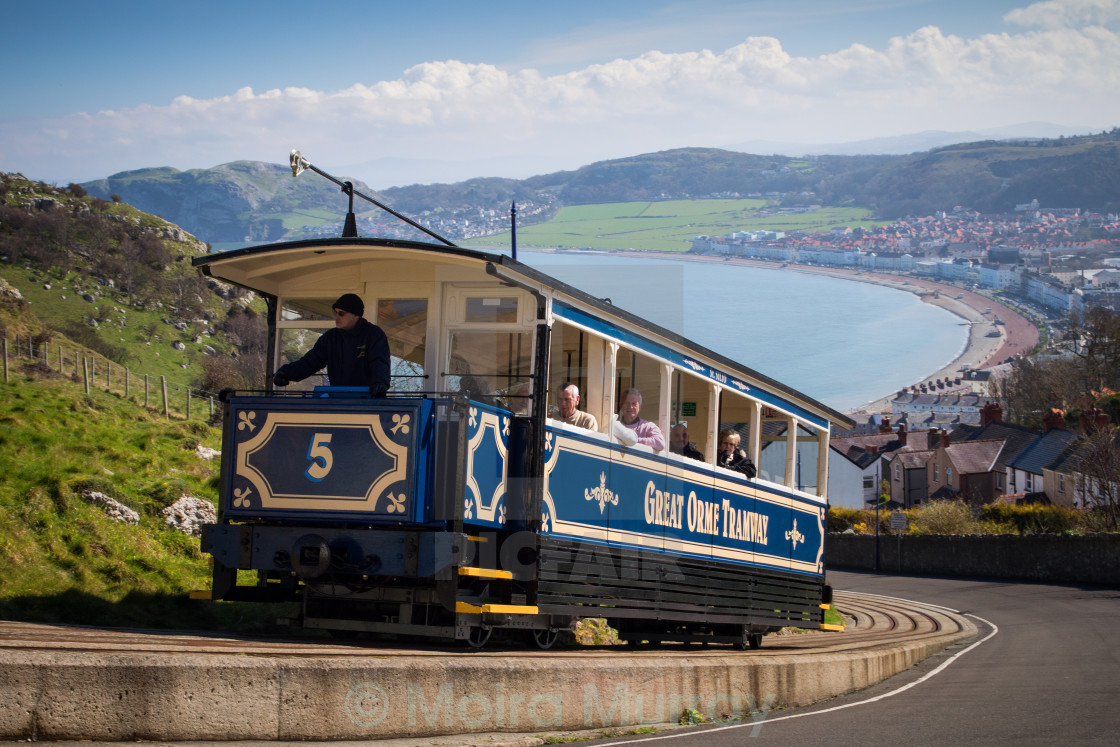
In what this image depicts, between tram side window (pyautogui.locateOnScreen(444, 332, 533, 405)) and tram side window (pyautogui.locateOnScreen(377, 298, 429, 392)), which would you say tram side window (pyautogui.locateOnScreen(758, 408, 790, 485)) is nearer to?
tram side window (pyautogui.locateOnScreen(444, 332, 533, 405))

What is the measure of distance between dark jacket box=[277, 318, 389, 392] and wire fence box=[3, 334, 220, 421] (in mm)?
16059

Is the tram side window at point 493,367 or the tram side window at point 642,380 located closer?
the tram side window at point 493,367

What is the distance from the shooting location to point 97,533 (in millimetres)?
11945

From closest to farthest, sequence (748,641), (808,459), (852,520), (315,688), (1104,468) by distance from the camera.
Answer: (315,688) < (748,641) < (808,459) < (1104,468) < (852,520)

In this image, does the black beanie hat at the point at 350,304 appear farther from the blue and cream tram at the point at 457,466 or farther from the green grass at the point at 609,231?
the green grass at the point at 609,231

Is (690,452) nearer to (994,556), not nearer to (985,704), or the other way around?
(985,704)

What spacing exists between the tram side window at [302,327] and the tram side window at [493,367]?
1.37 meters

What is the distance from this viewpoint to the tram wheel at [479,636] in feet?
28.7

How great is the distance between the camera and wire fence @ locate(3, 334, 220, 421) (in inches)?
1059

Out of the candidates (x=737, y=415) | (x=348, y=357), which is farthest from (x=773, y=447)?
(x=348, y=357)

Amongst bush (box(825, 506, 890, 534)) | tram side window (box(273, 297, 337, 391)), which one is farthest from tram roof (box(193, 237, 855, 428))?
bush (box(825, 506, 890, 534))

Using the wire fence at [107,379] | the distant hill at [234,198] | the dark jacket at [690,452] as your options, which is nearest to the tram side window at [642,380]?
the dark jacket at [690,452]

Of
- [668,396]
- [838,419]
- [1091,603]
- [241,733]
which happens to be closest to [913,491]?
[1091,603]

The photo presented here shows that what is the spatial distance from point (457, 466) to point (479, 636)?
167 cm
